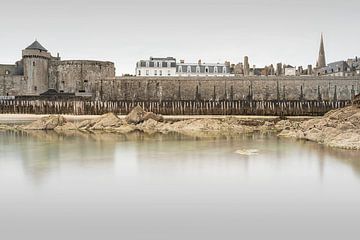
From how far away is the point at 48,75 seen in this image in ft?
146

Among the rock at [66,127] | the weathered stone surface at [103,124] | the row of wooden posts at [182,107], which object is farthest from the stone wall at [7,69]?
the weathered stone surface at [103,124]

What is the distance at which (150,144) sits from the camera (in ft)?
49.7

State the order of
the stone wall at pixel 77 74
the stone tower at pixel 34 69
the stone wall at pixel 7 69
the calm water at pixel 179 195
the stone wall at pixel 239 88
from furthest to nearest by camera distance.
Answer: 1. the stone wall at pixel 7 69
2. the stone wall at pixel 77 74
3. the stone tower at pixel 34 69
4. the stone wall at pixel 239 88
5. the calm water at pixel 179 195

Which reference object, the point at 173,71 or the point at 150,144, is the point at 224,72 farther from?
the point at 150,144

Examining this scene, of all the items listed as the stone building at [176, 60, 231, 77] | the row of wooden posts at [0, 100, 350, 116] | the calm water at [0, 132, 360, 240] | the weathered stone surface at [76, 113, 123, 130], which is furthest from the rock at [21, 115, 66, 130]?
the stone building at [176, 60, 231, 77]

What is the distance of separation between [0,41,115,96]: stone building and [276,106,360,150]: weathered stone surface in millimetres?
28356

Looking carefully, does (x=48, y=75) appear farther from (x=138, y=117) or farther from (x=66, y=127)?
(x=138, y=117)

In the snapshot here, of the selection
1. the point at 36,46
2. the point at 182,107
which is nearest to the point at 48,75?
the point at 36,46

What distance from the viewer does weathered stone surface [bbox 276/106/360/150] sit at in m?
13.8

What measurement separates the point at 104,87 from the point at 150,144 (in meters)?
25.9

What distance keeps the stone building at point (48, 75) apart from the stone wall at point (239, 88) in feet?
17.3

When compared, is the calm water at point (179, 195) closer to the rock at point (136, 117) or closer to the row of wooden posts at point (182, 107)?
the rock at point (136, 117)

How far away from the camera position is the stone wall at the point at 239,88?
3881 centimetres

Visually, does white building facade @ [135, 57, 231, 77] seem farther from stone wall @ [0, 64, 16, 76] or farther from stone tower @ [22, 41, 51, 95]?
stone wall @ [0, 64, 16, 76]
